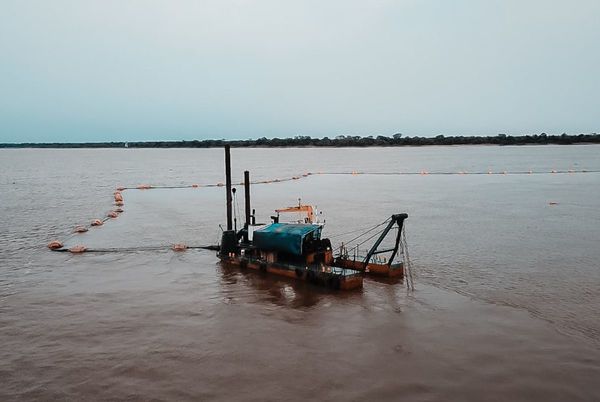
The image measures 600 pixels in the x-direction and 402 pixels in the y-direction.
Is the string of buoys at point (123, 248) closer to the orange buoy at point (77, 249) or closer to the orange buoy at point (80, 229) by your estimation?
the orange buoy at point (77, 249)

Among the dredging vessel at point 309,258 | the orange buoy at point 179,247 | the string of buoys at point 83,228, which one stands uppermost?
the dredging vessel at point 309,258

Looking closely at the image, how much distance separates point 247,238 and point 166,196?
131 ft

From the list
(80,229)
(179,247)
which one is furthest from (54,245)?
(179,247)

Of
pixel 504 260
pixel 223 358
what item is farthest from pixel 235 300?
pixel 504 260

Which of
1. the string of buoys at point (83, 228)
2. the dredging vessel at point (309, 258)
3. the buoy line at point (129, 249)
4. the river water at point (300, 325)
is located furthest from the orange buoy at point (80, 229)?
the dredging vessel at point (309, 258)

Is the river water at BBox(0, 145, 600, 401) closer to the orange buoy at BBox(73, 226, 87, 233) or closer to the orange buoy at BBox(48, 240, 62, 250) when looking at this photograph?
the orange buoy at BBox(48, 240, 62, 250)

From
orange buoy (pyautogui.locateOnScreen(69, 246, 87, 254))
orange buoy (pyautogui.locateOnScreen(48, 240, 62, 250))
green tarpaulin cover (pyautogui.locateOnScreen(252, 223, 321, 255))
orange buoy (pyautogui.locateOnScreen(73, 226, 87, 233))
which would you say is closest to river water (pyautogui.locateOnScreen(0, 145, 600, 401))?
orange buoy (pyautogui.locateOnScreen(48, 240, 62, 250))

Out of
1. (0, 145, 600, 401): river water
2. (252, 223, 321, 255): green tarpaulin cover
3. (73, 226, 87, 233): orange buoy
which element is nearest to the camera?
(0, 145, 600, 401): river water

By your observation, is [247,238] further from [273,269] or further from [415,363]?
[415,363]

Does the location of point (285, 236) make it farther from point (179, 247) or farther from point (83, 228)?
point (83, 228)

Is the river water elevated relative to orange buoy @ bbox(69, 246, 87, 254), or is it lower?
elevated

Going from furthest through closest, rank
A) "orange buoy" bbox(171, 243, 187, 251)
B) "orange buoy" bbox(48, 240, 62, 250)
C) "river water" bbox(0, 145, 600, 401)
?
"orange buoy" bbox(48, 240, 62, 250)
"orange buoy" bbox(171, 243, 187, 251)
"river water" bbox(0, 145, 600, 401)

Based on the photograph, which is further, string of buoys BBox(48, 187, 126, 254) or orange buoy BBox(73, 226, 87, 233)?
orange buoy BBox(73, 226, 87, 233)

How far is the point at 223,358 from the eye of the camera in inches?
606
